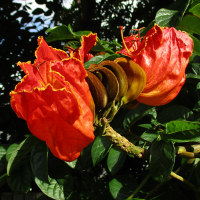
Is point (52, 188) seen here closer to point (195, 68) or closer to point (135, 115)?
point (135, 115)

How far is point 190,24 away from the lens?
31.7 inches

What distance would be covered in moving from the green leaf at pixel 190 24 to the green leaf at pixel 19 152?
23.1 inches

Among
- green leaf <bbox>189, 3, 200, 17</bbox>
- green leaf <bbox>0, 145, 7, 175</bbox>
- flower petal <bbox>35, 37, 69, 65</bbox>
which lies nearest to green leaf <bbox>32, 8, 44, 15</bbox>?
green leaf <bbox>0, 145, 7, 175</bbox>

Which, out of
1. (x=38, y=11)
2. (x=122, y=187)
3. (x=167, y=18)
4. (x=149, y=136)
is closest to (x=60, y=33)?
(x=167, y=18)

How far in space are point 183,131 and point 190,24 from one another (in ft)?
1.28

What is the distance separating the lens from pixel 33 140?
0.73 meters

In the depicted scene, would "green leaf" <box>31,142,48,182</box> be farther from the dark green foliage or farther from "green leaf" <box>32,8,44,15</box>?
"green leaf" <box>32,8,44,15</box>

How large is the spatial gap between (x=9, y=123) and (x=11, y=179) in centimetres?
113

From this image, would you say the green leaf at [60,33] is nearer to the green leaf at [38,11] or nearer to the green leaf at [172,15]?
the green leaf at [172,15]

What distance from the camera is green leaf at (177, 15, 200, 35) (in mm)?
790

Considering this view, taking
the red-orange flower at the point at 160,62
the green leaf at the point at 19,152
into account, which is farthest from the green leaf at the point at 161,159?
the green leaf at the point at 19,152

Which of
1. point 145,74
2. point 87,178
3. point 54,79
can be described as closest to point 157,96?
point 145,74

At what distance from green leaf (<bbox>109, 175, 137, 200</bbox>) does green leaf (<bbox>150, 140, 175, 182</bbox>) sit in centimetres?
24

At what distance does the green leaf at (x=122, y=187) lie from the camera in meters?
0.81
